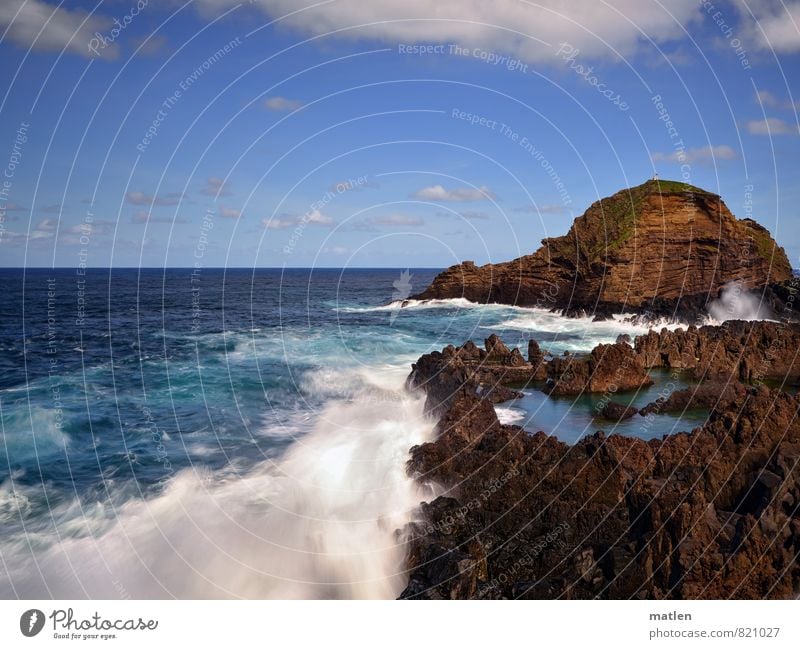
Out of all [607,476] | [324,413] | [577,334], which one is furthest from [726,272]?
[607,476]

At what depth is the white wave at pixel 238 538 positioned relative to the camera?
1105 cm

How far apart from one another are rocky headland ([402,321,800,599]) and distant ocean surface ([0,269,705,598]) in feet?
4.19

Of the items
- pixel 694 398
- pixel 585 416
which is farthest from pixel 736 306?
pixel 585 416

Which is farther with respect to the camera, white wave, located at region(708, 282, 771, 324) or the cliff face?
the cliff face

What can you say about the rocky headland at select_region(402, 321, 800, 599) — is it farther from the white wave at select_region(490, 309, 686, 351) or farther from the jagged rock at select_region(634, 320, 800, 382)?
the white wave at select_region(490, 309, 686, 351)

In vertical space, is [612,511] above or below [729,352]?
below

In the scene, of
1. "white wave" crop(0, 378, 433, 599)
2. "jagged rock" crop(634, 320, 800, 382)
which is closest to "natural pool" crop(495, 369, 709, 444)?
"jagged rock" crop(634, 320, 800, 382)

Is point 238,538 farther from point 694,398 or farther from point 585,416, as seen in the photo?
point 694,398

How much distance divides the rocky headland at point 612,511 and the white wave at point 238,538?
1136mm

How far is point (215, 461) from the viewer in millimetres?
17438

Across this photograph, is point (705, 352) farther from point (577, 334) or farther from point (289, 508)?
point (289, 508)

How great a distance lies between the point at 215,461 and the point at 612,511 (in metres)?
11.3

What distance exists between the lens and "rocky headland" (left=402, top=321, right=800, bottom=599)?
8.92 meters

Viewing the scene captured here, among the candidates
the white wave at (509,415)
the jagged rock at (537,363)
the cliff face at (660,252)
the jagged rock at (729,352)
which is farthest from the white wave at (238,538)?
the cliff face at (660,252)
